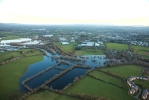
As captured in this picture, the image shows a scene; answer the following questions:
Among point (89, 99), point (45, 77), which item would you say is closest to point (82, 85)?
point (89, 99)

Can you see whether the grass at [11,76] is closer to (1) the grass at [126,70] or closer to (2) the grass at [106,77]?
(2) the grass at [106,77]

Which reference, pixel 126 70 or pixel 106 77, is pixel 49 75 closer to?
pixel 106 77

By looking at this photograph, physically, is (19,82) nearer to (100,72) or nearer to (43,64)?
(43,64)

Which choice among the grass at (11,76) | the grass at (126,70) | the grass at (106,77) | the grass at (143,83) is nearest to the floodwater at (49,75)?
the grass at (11,76)

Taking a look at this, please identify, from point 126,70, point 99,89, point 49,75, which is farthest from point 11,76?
point 126,70

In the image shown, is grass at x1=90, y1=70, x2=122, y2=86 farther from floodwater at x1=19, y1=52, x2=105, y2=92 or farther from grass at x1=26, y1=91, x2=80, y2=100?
grass at x1=26, y1=91, x2=80, y2=100

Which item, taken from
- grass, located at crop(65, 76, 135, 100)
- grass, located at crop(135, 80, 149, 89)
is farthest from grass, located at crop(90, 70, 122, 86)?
grass, located at crop(135, 80, 149, 89)

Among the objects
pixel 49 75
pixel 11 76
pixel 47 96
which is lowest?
pixel 49 75
